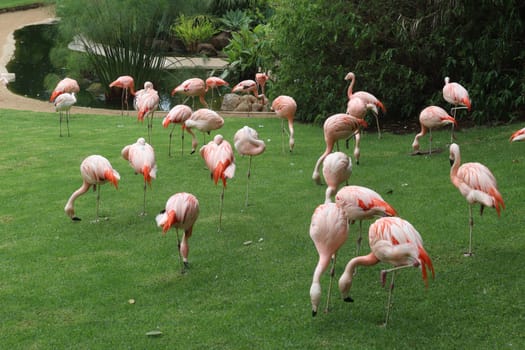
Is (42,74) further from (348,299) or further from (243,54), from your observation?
(348,299)

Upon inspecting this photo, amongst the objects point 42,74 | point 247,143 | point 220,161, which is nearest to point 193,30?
point 42,74

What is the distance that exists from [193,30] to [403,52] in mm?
11985

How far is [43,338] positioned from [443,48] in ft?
25.2

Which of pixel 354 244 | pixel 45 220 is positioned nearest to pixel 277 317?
pixel 354 244

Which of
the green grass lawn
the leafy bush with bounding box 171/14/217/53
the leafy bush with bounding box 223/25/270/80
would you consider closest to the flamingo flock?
the leafy bush with bounding box 223/25/270/80

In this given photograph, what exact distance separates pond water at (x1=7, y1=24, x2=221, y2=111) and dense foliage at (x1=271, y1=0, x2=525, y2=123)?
13.1 ft

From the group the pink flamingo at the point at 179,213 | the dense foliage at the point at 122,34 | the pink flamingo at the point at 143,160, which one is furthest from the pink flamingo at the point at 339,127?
the dense foliage at the point at 122,34

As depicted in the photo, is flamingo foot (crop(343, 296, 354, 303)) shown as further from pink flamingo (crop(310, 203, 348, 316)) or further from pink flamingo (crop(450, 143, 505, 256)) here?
pink flamingo (crop(450, 143, 505, 256))

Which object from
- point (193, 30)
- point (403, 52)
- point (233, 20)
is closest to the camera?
point (403, 52)

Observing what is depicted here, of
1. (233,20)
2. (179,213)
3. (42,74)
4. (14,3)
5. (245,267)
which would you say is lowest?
(42,74)

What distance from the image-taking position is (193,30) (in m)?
20.8

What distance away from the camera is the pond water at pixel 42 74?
15219 millimetres

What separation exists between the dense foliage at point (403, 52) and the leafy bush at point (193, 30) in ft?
33.8

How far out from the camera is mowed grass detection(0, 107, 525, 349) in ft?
13.2
